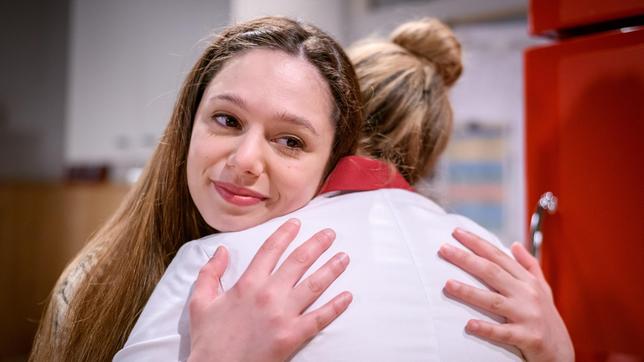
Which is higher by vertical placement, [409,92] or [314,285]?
[409,92]

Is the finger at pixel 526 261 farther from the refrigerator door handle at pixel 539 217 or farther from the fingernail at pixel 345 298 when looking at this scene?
the fingernail at pixel 345 298

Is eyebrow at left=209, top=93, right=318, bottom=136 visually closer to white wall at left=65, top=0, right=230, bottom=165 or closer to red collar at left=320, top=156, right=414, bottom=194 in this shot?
red collar at left=320, top=156, right=414, bottom=194

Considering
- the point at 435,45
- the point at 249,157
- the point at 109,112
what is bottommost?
the point at 109,112

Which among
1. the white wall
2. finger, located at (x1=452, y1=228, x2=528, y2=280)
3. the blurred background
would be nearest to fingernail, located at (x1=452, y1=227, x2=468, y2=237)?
finger, located at (x1=452, y1=228, x2=528, y2=280)

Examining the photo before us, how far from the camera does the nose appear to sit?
32.5 inches

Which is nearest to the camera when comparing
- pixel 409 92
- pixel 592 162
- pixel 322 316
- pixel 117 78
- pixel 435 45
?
pixel 322 316

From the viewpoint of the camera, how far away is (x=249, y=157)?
83 centimetres

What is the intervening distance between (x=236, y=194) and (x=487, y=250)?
358 mm

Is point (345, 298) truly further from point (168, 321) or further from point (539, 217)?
point (539, 217)

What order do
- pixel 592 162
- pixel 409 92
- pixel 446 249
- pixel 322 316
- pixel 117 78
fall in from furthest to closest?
pixel 117 78
pixel 409 92
pixel 592 162
pixel 446 249
pixel 322 316

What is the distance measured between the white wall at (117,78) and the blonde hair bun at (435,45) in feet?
7.93

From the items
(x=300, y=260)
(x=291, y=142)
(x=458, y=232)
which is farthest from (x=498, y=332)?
(x=291, y=142)

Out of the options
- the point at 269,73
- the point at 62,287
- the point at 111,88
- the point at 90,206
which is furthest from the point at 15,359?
the point at 269,73

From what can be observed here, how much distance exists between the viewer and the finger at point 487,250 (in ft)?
2.78
